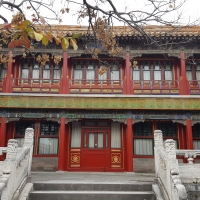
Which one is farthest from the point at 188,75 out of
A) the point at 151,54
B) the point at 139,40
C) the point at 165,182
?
the point at 165,182

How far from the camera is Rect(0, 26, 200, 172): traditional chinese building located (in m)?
11.0

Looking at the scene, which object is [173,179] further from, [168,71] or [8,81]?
[8,81]

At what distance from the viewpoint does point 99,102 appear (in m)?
11.1

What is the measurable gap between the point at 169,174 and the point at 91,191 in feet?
6.78

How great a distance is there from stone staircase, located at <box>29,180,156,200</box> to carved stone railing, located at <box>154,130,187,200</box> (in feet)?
1.44

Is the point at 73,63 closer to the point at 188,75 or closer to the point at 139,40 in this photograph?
the point at 139,40

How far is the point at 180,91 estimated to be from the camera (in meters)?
11.5

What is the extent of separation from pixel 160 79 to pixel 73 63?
4.40 meters

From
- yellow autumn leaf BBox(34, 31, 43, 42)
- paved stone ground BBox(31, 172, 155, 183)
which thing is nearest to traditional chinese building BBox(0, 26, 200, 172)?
paved stone ground BBox(31, 172, 155, 183)

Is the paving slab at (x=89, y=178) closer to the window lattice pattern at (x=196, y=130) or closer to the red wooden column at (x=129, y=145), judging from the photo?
the red wooden column at (x=129, y=145)

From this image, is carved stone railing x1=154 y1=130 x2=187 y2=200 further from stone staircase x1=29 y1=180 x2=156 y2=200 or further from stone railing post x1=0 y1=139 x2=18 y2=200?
stone railing post x1=0 y1=139 x2=18 y2=200

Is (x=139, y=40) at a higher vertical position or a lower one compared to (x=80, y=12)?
higher

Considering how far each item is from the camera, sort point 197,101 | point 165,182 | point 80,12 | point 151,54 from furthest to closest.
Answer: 1. point 151,54
2. point 197,101
3. point 165,182
4. point 80,12

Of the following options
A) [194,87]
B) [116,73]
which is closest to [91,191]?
[116,73]
